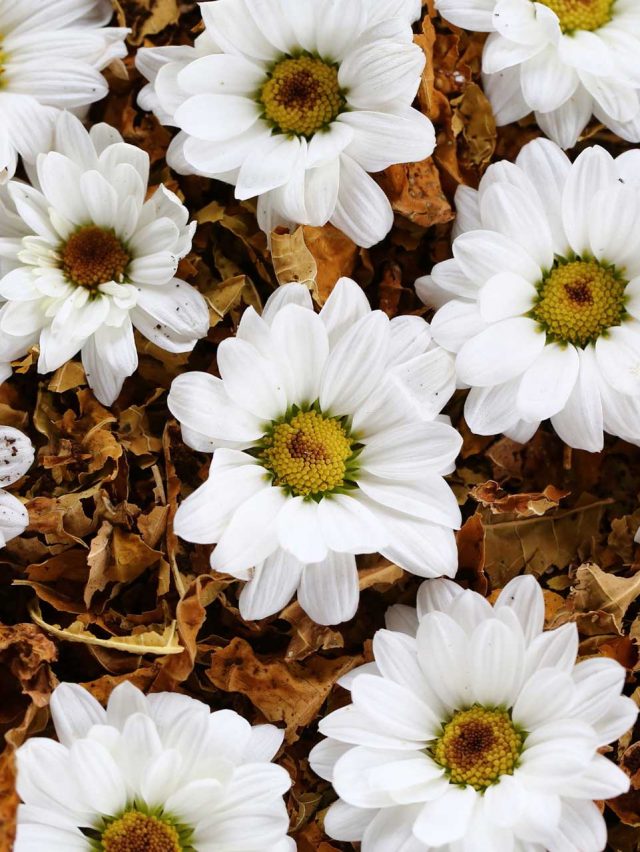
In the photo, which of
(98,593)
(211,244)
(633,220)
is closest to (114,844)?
(98,593)

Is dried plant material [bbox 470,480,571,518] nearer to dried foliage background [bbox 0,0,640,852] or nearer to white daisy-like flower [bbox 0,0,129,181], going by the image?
dried foliage background [bbox 0,0,640,852]

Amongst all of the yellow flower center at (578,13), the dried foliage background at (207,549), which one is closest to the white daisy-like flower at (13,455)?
the dried foliage background at (207,549)

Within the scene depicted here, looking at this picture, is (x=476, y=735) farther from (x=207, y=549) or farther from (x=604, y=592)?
(x=207, y=549)

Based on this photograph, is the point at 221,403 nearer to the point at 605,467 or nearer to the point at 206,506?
the point at 206,506

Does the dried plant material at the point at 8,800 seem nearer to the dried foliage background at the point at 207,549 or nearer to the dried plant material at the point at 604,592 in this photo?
the dried foliage background at the point at 207,549

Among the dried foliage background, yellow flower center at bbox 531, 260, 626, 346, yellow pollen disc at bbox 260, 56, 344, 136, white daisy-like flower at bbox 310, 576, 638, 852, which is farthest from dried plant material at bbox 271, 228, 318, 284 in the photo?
white daisy-like flower at bbox 310, 576, 638, 852

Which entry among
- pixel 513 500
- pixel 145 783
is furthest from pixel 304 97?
pixel 145 783
